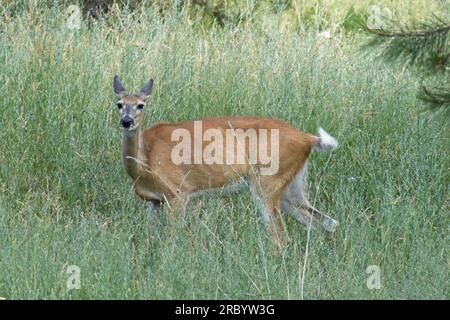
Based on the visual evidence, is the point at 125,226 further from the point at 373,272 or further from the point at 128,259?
the point at 373,272

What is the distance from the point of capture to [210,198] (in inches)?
283

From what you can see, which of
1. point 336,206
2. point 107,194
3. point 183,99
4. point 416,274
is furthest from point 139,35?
point 416,274

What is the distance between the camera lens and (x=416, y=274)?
567 centimetres

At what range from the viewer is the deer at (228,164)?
6992 mm

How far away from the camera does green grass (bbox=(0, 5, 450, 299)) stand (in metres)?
5.47

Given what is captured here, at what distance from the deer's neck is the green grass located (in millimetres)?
178

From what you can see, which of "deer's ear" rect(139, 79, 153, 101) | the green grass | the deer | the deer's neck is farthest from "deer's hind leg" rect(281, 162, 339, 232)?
"deer's ear" rect(139, 79, 153, 101)

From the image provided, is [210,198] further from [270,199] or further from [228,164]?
[270,199]

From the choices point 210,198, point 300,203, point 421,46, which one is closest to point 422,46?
point 421,46

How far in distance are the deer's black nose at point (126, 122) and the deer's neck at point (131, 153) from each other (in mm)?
152

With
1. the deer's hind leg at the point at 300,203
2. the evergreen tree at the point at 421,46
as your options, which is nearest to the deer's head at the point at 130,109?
the deer's hind leg at the point at 300,203

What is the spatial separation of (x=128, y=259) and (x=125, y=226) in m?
0.71

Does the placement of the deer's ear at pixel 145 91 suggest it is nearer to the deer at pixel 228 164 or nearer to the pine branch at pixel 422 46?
the deer at pixel 228 164

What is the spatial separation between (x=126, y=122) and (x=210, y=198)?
3.03ft
